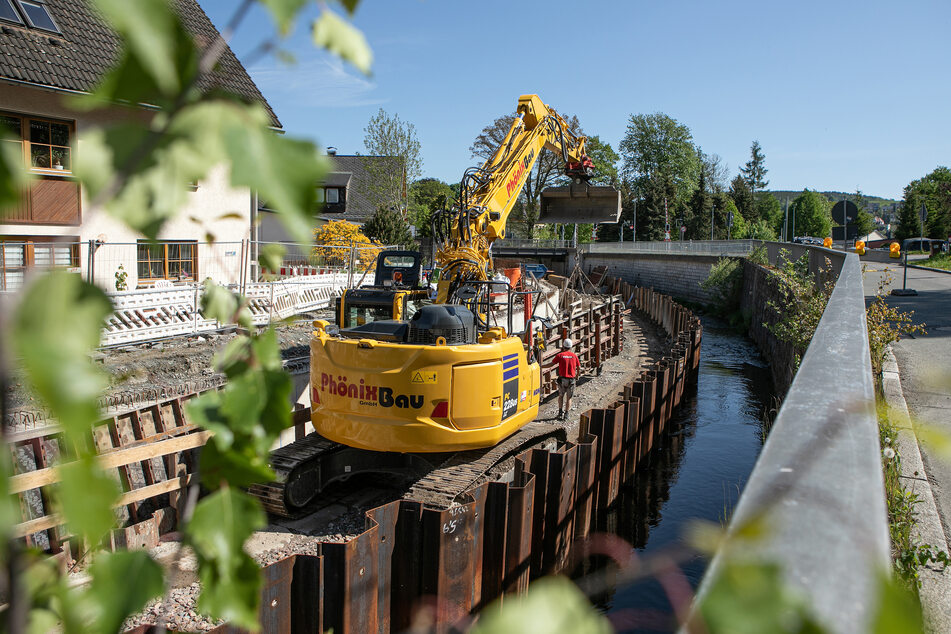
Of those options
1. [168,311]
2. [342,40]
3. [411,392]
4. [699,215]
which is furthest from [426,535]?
[699,215]

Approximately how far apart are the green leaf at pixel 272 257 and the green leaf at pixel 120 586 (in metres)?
0.75

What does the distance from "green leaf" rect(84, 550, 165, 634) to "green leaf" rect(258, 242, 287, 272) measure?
29.4 inches

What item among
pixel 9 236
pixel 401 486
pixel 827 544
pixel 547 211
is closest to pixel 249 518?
pixel 827 544

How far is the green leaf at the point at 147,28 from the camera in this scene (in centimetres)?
69

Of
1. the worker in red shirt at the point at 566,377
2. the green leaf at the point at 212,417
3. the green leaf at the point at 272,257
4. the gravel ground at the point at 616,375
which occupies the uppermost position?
the green leaf at the point at 272,257

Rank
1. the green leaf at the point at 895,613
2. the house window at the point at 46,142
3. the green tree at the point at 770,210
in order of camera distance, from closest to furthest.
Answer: the green leaf at the point at 895,613
the house window at the point at 46,142
the green tree at the point at 770,210

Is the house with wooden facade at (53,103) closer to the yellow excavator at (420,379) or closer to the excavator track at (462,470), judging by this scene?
the yellow excavator at (420,379)

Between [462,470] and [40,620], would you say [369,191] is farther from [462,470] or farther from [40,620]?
[40,620]

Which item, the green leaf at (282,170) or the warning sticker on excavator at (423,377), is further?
the warning sticker on excavator at (423,377)

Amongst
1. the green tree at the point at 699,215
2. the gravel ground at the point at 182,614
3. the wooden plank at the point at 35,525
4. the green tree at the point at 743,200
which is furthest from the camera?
the green tree at the point at 743,200

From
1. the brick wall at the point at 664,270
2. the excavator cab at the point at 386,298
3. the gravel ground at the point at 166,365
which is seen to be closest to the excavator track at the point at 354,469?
the excavator cab at the point at 386,298

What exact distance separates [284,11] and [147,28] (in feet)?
0.52

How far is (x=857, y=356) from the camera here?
201cm

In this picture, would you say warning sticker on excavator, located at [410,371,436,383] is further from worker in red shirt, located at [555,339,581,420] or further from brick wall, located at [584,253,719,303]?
brick wall, located at [584,253,719,303]
